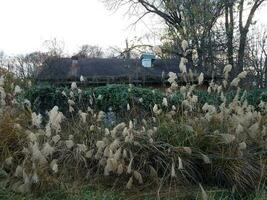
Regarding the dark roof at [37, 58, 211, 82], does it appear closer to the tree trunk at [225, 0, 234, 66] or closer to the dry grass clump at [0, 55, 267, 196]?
the tree trunk at [225, 0, 234, 66]

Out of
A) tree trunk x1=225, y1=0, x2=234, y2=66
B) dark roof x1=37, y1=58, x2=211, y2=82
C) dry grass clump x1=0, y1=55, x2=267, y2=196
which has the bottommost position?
dry grass clump x1=0, y1=55, x2=267, y2=196

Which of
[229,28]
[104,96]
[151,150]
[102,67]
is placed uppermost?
[229,28]

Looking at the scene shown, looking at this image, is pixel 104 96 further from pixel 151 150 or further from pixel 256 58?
pixel 256 58

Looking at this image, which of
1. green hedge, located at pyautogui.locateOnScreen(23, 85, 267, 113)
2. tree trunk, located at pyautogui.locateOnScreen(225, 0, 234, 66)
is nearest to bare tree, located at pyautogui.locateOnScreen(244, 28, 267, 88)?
tree trunk, located at pyautogui.locateOnScreen(225, 0, 234, 66)

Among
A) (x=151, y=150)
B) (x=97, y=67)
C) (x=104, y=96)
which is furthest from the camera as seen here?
(x=97, y=67)

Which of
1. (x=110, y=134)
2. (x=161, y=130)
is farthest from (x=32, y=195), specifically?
(x=161, y=130)

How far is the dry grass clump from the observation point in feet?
19.9

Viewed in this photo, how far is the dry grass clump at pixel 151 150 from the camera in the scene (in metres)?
6.06

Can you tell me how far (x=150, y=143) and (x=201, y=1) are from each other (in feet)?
63.5

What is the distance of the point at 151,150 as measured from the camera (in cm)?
654

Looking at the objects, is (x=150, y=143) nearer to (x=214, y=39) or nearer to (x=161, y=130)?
(x=161, y=130)

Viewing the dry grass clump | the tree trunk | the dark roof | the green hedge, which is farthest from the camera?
the dark roof

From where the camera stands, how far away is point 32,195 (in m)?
5.50

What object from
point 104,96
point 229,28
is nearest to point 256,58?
point 229,28
